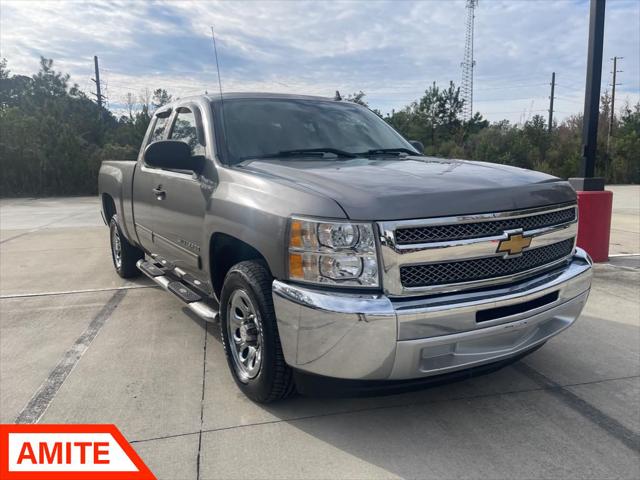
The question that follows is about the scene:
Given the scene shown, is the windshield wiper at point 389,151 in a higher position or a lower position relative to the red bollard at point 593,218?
higher

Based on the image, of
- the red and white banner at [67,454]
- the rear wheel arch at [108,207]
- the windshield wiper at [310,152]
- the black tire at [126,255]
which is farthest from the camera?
the rear wheel arch at [108,207]

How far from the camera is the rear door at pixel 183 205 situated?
144 inches

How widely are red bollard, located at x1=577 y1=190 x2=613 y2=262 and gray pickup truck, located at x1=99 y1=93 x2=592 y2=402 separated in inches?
151

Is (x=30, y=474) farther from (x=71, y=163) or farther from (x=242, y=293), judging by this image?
(x=71, y=163)

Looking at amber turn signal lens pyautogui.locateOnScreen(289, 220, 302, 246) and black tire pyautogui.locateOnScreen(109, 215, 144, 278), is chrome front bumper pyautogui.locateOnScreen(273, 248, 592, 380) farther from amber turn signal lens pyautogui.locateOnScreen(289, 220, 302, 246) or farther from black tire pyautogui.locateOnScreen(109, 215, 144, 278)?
black tire pyautogui.locateOnScreen(109, 215, 144, 278)

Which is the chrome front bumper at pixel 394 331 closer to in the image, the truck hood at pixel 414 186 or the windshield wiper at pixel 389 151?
the truck hood at pixel 414 186

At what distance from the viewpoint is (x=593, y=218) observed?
6746 mm

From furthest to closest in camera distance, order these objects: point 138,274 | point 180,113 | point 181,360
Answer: point 138,274
point 180,113
point 181,360

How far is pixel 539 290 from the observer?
9.09 ft

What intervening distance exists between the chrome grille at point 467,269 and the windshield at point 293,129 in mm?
1501

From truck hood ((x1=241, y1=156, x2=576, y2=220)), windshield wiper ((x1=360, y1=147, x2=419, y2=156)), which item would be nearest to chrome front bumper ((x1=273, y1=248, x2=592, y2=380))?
truck hood ((x1=241, y1=156, x2=576, y2=220))

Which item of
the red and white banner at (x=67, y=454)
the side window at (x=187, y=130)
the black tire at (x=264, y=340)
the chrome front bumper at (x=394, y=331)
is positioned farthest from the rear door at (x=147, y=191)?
the chrome front bumper at (x=394, y=331)

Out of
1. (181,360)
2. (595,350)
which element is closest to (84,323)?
(181,360)

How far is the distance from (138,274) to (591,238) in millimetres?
5933
